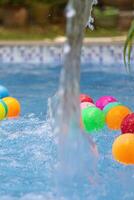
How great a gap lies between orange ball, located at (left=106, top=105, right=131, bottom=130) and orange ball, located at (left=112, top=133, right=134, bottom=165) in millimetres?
1025

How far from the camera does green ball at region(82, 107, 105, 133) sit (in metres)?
5.41

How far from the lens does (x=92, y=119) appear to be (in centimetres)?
541

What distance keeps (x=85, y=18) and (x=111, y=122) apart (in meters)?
2.33

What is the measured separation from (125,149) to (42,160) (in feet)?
2.44

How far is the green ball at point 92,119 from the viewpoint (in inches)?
213

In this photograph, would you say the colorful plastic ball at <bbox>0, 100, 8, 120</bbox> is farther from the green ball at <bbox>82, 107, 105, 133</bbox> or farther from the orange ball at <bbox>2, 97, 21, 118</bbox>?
the green ball at <bbox>82, 107, 105, 133</bbox>

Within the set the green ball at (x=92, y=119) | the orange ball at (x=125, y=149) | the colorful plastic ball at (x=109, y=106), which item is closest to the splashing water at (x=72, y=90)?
the orange ball at (x=125, y=149)

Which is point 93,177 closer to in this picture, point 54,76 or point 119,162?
point 119,162

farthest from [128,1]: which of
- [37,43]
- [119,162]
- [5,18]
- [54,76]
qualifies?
[119,162]

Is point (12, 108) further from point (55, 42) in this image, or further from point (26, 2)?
point (26, 2)

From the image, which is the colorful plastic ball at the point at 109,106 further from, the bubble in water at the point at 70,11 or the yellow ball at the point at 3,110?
the bubble in water at the point at 70,11

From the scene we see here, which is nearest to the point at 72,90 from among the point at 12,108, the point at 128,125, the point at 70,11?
the point at 70,11

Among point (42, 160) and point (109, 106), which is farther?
point (109, 106)

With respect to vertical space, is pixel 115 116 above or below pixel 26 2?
below
